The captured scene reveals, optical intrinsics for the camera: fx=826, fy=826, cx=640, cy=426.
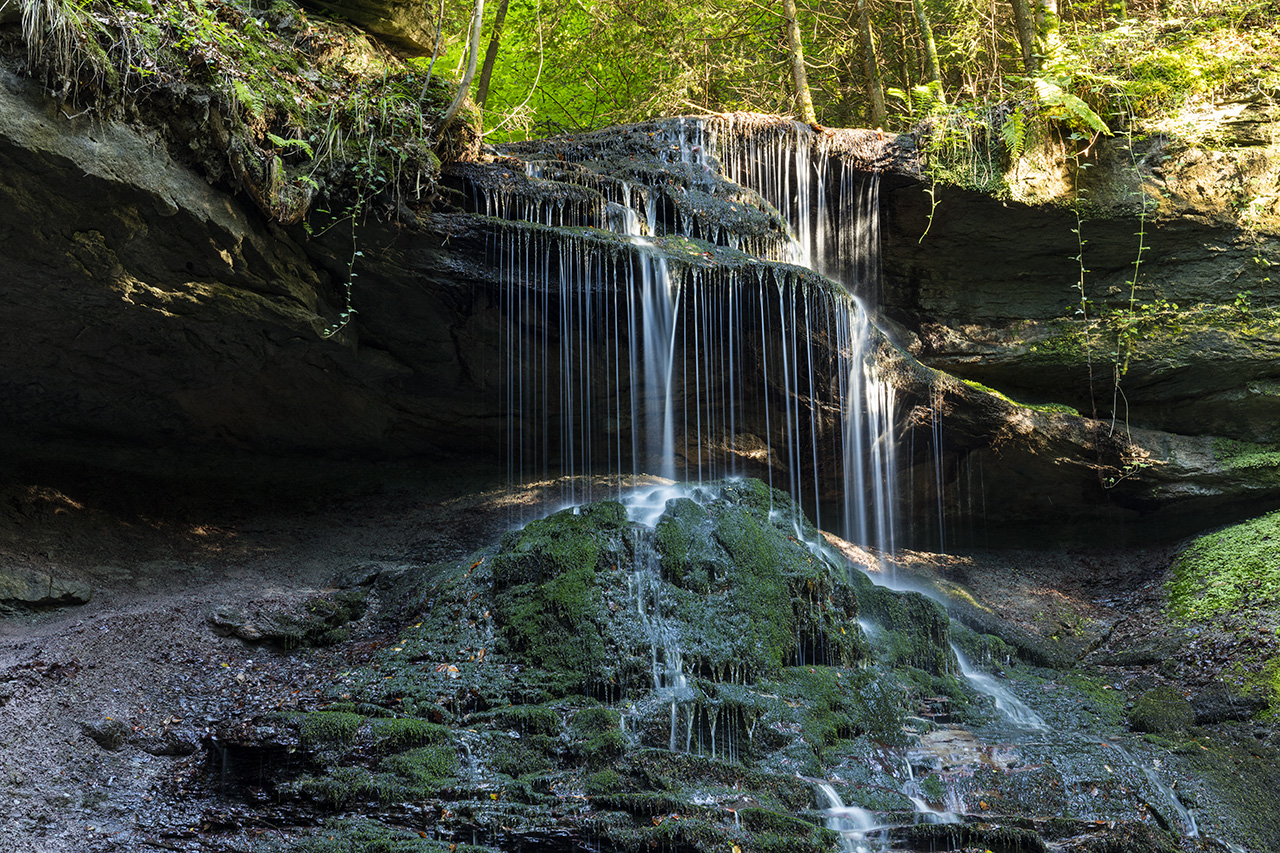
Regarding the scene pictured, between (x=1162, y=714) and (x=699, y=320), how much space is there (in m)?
5.55

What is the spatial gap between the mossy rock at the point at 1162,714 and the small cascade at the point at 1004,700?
27.8 inches

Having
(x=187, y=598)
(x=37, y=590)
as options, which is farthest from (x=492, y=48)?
(x=37, y=590)

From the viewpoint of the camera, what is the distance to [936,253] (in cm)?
1130

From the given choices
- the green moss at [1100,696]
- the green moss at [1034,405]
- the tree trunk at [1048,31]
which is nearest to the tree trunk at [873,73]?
the tree trunk at [1048,31]

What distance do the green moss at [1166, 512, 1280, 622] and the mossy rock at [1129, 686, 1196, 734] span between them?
2.47 meters

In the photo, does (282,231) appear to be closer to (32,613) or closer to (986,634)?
(32,613)

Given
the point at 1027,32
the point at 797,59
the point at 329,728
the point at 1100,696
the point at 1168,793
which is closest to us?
the point at 329,728

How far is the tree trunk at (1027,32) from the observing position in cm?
1122

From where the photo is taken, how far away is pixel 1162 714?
6453mm

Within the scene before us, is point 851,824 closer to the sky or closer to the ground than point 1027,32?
closer to the ground

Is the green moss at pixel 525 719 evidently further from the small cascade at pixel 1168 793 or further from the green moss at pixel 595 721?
the small cascade at pixel 1168 793

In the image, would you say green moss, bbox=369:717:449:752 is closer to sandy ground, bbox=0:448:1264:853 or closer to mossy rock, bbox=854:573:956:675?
sandy ground, bbox=0:448:1264:853

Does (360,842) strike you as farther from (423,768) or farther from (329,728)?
(329,728)

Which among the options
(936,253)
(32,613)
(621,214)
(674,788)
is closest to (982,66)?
(936,253)
